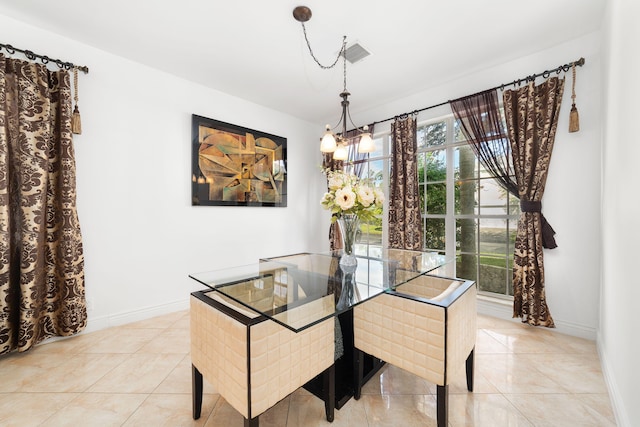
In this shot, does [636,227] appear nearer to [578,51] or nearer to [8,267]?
[578,51]

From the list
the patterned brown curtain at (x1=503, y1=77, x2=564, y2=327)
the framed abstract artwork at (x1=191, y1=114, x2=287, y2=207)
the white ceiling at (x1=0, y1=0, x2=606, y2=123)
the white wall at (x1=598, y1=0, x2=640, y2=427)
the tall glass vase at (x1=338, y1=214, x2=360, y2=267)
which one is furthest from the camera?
the framed abstract artwork at (x1=191, y1=114, x2=287, y2=207)

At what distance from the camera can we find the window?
113 inches

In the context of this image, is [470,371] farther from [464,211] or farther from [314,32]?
[314,32]

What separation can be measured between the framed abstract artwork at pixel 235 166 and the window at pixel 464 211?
160cm

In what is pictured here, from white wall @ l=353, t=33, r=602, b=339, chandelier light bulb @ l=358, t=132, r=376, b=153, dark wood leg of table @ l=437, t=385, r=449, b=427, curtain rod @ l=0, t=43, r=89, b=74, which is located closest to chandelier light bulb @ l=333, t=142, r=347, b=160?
chandelier light bulb @ l=358, t=132, r=376, b=153

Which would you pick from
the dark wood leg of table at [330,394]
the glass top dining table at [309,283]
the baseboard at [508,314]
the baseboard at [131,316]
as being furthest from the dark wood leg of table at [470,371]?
the baseboard at [131,316]

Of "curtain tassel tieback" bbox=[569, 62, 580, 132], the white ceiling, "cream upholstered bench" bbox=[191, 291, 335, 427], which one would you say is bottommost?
"cream upholstered bench" bbox=[191, 291, 335, 427]

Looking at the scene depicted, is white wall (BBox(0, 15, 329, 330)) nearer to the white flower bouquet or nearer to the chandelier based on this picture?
the chandelier

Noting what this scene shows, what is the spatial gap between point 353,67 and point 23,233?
3.24m

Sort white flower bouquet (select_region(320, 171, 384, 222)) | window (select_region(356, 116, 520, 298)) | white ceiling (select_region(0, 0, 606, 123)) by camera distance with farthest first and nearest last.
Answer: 1. window (select_region(356, 116, 520, 298))
2. white ceiling (select_region(0, 0, 606, 123))
3. white flower bouquet (select_region(320, 171, 384, 222))

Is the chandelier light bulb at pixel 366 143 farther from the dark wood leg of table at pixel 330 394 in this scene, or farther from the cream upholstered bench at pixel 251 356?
the dark wood leg of table at pixel 330 394

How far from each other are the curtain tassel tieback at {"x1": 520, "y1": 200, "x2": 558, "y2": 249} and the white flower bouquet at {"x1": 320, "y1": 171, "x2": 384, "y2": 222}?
164cm

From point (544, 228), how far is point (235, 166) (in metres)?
3.40

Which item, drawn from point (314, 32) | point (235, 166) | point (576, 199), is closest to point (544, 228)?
point (576, 199)
